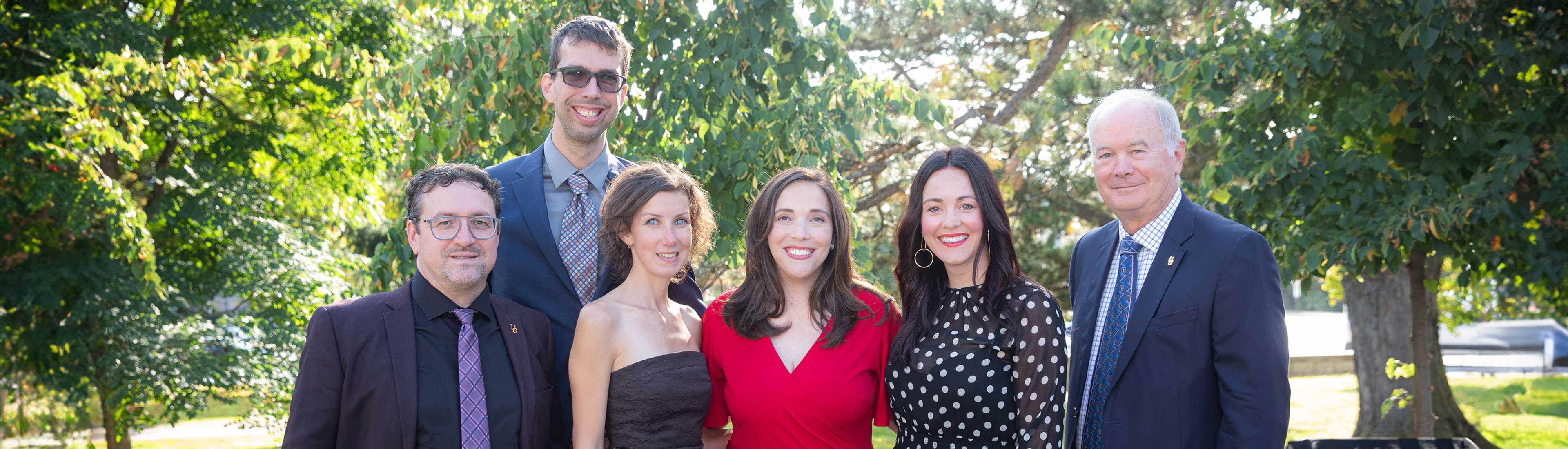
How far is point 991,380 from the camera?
272 cm

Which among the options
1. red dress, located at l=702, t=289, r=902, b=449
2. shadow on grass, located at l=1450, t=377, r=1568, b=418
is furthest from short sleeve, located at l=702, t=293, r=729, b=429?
shadow on grass, located at l=1450, t=377, r=1568, b=418

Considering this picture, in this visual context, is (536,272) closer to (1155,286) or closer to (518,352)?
(518,352)

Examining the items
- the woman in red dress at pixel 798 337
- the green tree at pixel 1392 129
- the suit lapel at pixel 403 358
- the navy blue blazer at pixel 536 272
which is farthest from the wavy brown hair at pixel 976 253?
the green tree at pixel 1392 129

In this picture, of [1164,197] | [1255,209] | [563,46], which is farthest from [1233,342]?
[1255,209]

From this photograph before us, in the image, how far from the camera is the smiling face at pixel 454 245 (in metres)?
2.66

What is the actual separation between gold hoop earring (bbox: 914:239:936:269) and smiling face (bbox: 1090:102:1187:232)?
1.63 ft

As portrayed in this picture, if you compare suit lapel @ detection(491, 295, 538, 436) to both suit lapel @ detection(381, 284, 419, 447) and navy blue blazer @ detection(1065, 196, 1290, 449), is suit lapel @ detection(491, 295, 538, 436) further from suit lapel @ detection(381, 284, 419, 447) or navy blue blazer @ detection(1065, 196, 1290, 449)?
navy blue blazer @ detection(1065, 196, 1290, 449)

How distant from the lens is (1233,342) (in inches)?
97.5

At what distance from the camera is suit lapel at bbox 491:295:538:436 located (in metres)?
2.67

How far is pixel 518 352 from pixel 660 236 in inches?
19.1

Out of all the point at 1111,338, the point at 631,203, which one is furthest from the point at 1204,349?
the point at 631,203

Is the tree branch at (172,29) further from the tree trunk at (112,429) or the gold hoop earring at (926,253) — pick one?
the gold hoop earring at (926,253)

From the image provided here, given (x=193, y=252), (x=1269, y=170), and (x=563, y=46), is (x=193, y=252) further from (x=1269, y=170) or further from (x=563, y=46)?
(x=1269, y=170)

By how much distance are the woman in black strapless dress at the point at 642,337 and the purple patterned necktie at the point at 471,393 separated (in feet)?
0.81
